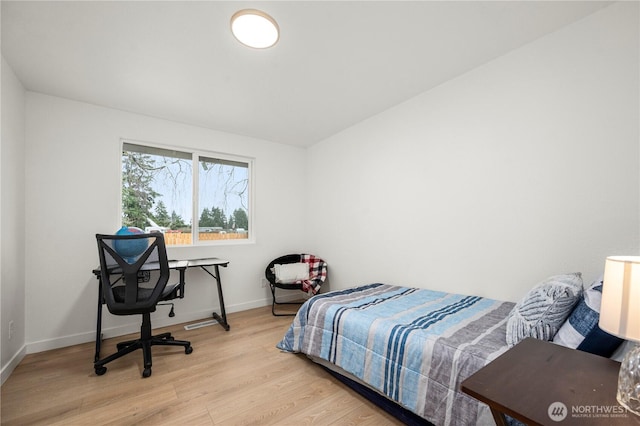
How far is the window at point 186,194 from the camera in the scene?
3117 mm

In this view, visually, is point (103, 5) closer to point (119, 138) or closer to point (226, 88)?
point (226, 88)

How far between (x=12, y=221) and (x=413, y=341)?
10.5ft

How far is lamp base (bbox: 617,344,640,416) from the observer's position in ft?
2.54

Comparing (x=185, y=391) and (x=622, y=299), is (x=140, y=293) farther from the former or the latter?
(x=622, y=299)

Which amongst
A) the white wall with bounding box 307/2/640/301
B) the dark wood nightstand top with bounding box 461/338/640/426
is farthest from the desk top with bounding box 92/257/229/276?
the dark wood nightstand top with bounding box 461/338/640/426

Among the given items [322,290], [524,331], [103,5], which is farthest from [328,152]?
[524,331]

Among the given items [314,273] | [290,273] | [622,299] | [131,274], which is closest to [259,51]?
[131,274]

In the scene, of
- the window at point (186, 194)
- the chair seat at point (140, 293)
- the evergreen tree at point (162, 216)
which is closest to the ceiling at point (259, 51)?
the window at point (186, 194)

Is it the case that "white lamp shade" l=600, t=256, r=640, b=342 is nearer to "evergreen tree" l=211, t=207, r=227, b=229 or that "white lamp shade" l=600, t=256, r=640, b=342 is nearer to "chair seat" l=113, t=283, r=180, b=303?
"chair seat" l=113, t=283, r=180, b=303

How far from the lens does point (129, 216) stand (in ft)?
10.0

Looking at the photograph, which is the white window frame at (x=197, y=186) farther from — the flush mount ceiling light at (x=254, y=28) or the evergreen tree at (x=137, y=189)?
the flush mount ceiling light at (x=254, y=28)

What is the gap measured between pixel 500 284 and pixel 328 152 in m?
2.69

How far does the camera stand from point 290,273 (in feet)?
11.6

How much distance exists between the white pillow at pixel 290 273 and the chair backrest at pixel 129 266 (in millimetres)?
1514
